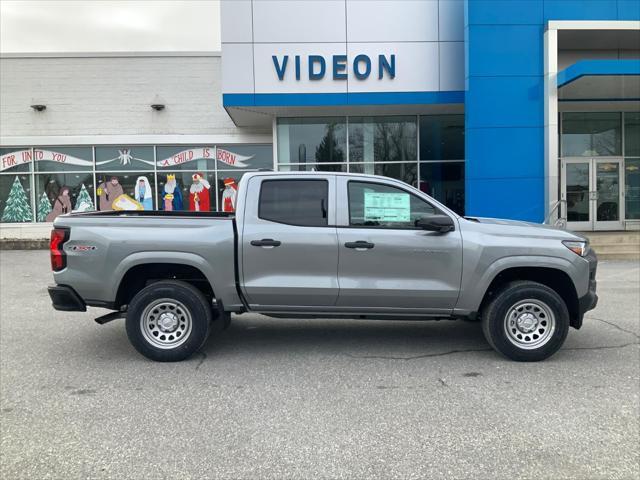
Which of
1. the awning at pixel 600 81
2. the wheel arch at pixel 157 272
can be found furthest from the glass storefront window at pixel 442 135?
the wheel arch at pixel 157 272

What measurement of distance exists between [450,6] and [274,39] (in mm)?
5006

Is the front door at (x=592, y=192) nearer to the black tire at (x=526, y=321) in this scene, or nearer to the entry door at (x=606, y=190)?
the entry door at (x=606, y=190)

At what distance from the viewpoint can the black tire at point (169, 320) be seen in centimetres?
537

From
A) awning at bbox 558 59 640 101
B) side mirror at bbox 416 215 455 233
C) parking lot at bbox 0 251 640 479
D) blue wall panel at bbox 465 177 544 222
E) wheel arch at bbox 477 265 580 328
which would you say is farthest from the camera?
blue wall panel at bbox 465 177 544 222

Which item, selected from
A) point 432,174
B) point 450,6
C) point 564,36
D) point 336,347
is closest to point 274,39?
point 450,6

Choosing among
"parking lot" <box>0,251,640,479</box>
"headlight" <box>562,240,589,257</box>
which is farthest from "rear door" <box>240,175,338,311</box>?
"headlight" <box>562,240,589,257</box>

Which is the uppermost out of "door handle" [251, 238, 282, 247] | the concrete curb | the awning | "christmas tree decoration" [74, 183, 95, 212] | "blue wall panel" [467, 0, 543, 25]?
"blue wall panel" [467, 0, 543, 25]

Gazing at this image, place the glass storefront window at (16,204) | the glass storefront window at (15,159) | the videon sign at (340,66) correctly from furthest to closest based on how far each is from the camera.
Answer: the glass storefront window at (16,204), the glass storefront window at (15,159), the videon sign at (340,66)

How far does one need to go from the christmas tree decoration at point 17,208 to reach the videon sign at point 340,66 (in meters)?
11.1

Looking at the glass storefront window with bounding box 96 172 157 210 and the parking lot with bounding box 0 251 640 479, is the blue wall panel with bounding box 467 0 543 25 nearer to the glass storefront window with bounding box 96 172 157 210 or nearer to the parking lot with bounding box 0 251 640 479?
the parking lot with bounding box 0 251 640 479

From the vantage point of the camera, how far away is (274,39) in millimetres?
14719

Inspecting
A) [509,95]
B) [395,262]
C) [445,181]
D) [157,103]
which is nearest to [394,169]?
[445,181]

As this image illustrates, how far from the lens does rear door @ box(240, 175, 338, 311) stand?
537 centimetres

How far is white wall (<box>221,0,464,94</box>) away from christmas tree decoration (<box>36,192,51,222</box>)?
905 cm
